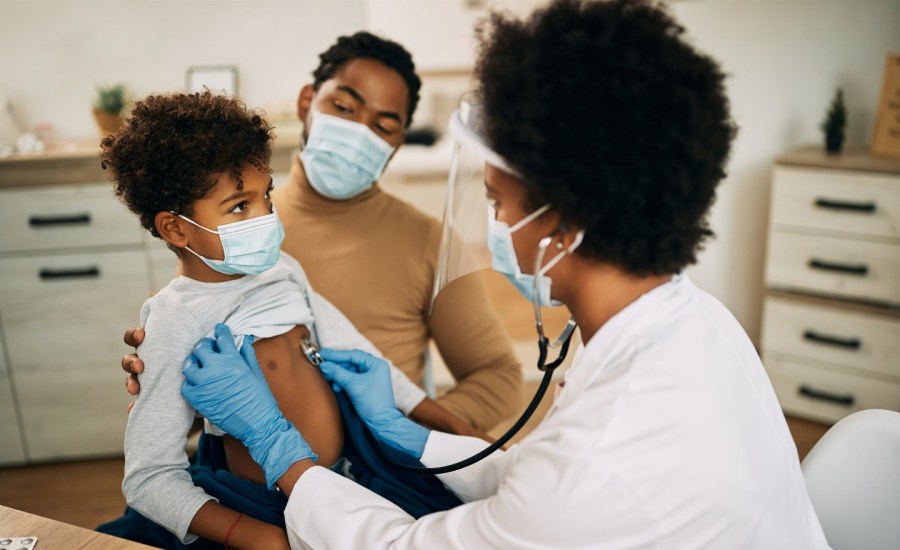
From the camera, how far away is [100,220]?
2492mm

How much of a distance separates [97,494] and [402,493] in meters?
1.73

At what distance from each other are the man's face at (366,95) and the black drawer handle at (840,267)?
1.77 meters

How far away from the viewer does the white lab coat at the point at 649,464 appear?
0.78 m

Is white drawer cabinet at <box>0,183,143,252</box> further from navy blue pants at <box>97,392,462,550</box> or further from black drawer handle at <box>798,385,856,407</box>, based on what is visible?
black drawer handle at <box>798,385,856,407</box>

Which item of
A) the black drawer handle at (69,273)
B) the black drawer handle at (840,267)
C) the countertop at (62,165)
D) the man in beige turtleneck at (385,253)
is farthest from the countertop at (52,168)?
the black drawer handle at (840,267)

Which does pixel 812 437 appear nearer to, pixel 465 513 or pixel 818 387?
pixel 818 387

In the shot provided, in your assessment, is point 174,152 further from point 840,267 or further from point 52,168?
point 840,267

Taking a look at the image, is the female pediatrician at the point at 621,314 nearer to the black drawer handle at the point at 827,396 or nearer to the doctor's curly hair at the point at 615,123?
the doctor's curly hair at the point at 615,123

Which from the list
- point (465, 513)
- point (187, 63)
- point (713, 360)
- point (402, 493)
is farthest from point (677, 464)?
point (187, 63)

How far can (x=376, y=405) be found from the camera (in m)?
1.25

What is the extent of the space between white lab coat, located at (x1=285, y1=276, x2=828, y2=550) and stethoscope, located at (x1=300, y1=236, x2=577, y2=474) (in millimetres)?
86

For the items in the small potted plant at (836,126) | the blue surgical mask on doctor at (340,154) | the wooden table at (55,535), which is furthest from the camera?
the small potted plant at (836,126)

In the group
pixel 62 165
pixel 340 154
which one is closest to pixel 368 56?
pixel 340 154

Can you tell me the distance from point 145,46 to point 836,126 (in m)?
2.58
